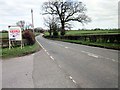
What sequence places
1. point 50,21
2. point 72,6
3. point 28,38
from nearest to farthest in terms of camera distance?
point 28,38 < point 72,6 < point 50,21

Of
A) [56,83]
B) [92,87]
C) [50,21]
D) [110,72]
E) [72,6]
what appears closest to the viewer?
[92,87]

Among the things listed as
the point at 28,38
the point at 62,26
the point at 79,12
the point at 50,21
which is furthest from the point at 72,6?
the point at 28,38

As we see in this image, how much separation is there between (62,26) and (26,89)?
5540 cm

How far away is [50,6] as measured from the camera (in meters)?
62.4

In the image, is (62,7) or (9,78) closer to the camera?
(9,78)

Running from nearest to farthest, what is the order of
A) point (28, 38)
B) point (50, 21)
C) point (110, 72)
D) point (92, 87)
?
point (92, 87), point (110, 72), point (28, 38), point (50, 21)

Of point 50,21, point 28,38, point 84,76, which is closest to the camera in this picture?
point 84,76

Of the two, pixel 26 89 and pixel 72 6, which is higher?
pixel 72 6

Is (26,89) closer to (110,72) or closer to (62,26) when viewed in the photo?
(110,72)

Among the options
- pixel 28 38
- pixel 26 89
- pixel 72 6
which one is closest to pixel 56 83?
pixel 26 89

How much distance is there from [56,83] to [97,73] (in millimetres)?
2264

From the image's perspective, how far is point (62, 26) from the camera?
62.0 metres

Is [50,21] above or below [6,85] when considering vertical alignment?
above

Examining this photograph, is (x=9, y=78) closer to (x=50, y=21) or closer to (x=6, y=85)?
(x=6, y=85)
